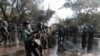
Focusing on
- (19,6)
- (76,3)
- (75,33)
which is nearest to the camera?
(75,33)

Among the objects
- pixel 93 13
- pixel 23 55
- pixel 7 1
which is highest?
pixel 7 1

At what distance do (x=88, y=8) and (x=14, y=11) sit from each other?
18787mm

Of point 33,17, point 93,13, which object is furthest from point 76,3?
point 33,17

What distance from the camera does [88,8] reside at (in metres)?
28.9

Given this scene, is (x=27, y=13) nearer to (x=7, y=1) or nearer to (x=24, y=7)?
(x=24, y=7)

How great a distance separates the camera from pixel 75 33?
20.7 meters

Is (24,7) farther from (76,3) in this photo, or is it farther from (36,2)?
(76,3)

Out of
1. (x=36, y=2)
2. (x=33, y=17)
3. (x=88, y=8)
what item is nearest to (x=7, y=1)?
(x=36, y=2)

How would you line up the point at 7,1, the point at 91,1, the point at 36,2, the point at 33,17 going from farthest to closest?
the point at 33,17
the point at 36,2
the point at 7,1
the point at 91,1

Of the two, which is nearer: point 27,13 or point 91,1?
point 91,1

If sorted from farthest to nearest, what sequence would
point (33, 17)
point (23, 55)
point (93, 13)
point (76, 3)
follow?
1. point (33, 17)
2. point (76, 3)
3. point (93, 13)
4. point (23, 55)

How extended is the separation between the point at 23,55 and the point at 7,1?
28860 millimetres

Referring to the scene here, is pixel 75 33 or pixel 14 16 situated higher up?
pixel 14 16

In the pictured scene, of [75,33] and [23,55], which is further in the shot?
[75,33]
